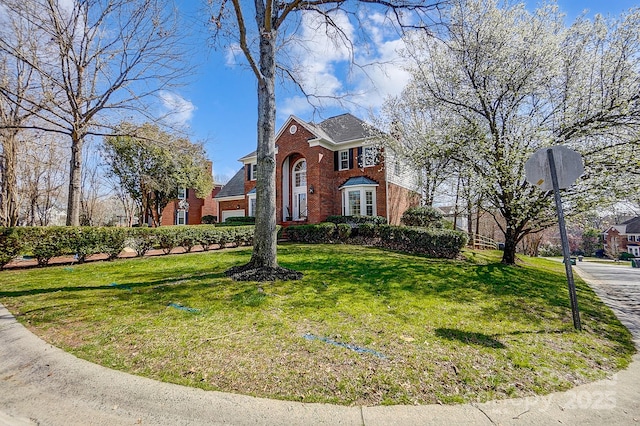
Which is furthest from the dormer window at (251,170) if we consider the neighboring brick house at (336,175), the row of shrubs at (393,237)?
the row of shrubs at (393,237)

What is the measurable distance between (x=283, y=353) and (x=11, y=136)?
45.9 ft

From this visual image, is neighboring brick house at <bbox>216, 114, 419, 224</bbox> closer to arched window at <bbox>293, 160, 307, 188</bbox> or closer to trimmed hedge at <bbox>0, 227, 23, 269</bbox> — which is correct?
Answer: arched window at <bbox>293, 160, 307, 188</bbox>

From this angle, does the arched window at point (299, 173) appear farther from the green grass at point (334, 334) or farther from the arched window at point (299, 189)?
the green grass at point (334, 334)

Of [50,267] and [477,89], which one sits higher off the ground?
[477,89]

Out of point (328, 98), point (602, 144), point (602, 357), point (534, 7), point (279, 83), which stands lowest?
point (602, 357)

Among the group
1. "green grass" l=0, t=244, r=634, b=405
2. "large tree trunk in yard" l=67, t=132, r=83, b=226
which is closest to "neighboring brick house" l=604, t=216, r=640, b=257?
"green grass" l=0, t=244, r=634, b=405

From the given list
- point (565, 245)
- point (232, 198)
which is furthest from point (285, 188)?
point (565, 245)

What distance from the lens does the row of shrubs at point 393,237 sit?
10.8 m

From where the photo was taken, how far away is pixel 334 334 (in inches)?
129

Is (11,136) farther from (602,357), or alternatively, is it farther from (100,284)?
(602,357)

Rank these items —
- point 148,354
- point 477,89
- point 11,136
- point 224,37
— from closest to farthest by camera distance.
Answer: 1. point 148,354
2. point 224,37
3. point 477,89
4. point 11,136

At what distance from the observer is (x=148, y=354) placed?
2777 millimetres

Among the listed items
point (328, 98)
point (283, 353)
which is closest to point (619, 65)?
point (328, 98)

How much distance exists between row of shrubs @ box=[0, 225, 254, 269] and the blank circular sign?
38.4ft
